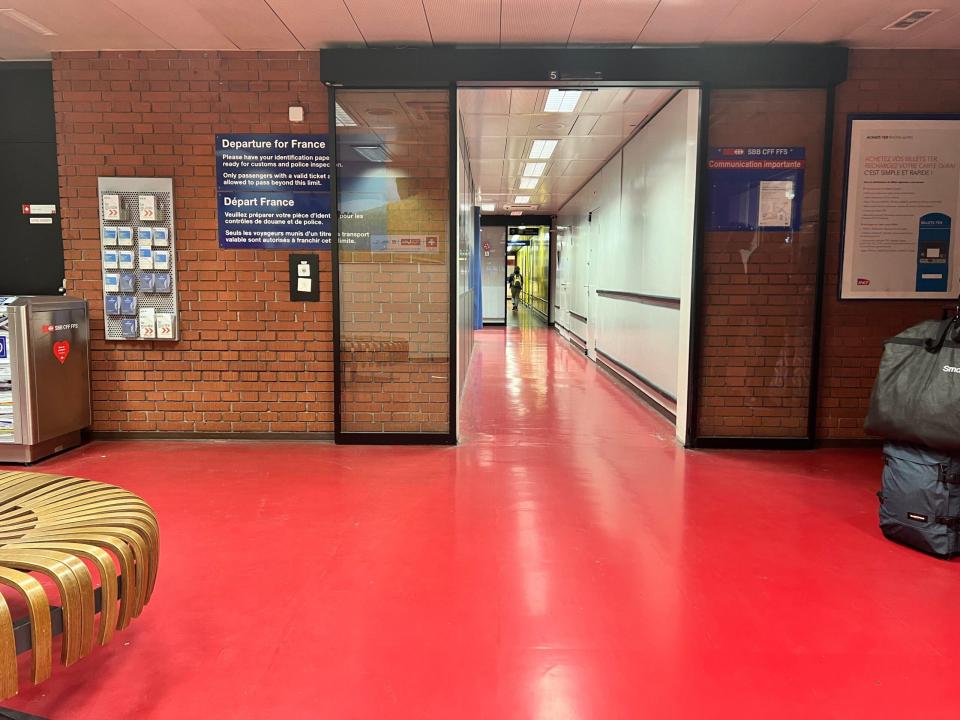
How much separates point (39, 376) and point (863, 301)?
19.4 ft

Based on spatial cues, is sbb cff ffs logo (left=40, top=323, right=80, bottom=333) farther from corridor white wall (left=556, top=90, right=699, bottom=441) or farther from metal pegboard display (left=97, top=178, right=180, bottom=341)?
corridor white wall (left=556, top=90, right=699, bottom=441)

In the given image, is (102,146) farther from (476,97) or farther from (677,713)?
(677,713)

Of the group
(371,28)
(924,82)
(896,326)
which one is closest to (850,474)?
(896,326)

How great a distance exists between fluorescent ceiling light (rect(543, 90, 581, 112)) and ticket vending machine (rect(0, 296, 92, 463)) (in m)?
4.25

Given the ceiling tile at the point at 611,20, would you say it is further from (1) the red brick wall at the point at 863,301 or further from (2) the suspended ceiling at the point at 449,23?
(1) the red brick wall at the point at 863,301

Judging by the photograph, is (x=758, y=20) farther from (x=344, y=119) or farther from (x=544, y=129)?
(x=544, y=129)

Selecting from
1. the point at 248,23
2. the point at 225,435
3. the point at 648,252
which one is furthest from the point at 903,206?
the point at 225,435

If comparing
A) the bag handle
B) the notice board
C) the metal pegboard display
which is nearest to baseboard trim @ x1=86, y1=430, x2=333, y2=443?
the metal pegboard display

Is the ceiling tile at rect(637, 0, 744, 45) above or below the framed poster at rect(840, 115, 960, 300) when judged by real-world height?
above

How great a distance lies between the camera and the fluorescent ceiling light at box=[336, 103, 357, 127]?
492 centimetres

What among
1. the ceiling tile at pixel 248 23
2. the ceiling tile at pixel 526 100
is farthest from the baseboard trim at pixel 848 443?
the ceiling tile at pixel 248 23

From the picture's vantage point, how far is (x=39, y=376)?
453 cm

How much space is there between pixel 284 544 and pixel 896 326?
4.59 metres

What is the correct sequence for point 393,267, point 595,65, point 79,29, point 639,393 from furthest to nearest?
1. point 639,393
2. point 393,267
3. point 595,65
4. point 79,29
